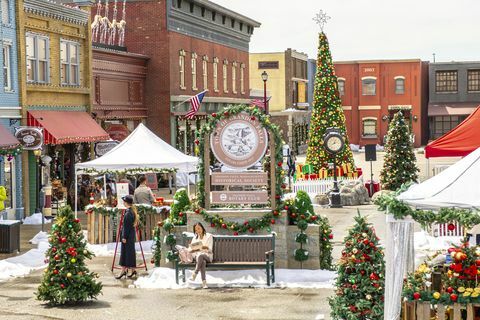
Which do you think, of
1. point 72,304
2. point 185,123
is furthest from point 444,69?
point 72,304

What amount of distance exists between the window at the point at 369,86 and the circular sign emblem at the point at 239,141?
72.1 metres

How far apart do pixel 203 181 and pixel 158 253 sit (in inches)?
70.3

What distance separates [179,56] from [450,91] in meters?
46.0

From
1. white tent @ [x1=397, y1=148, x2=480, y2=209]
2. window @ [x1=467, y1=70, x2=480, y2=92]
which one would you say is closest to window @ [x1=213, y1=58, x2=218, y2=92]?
window @ [x1=467, y1=70, x2=480, y2=92]

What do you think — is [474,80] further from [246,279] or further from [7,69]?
[246,279]

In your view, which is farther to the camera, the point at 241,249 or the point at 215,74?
the point at 215,74

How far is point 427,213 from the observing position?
11859mm

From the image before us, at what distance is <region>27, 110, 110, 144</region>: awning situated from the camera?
3419cm

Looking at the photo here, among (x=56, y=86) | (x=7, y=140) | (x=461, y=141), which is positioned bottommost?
(x=461, y=141)

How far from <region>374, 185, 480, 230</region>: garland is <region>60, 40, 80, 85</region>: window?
26652mm

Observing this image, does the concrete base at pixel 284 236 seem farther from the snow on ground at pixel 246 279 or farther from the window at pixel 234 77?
the window at pixel 234 77

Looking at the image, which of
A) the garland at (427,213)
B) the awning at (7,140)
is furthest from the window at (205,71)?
the garland at (427,213)

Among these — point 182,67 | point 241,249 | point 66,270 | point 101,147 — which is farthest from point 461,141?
point 182,67

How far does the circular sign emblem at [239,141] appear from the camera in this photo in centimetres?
2056
